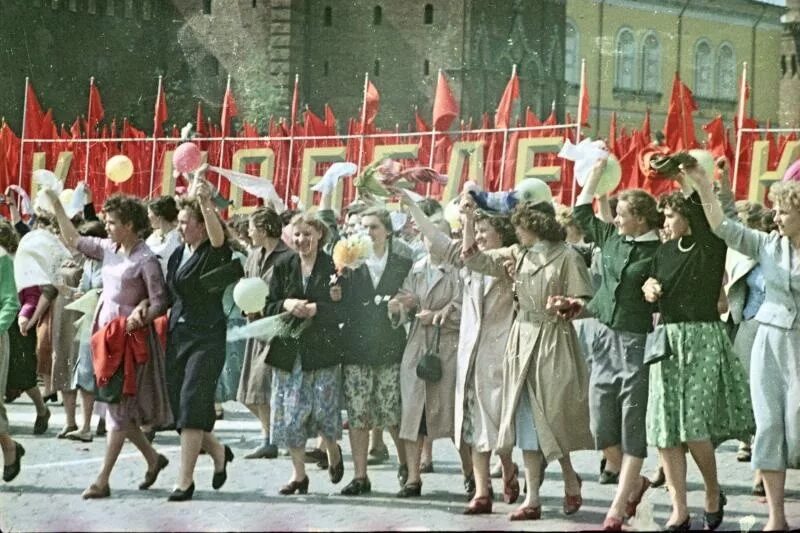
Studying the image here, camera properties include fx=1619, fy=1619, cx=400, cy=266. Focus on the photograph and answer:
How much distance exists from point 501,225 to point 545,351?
72 cm

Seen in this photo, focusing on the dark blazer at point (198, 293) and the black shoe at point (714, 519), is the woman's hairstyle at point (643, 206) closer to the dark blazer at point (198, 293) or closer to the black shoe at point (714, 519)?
the black shoe at point (714, 519)

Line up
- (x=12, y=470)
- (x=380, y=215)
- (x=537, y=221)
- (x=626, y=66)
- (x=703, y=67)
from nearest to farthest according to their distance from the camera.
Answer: (x=537, y=221)
(x=12, y=470)
(x=380, y=215)
(x=703, y=67)
(x=626, y=66)

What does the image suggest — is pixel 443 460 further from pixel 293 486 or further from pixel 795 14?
pixel 795 14

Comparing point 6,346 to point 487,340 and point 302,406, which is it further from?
point 487,340

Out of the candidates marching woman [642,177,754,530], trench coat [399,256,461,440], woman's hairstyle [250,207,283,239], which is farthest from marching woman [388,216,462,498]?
marching woman [642,177,754,530]

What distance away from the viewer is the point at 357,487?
28.8ft

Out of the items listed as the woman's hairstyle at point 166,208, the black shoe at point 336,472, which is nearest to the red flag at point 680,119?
the woman's hairstyle at point 166,208

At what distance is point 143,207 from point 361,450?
1.79 m

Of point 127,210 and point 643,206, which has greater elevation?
point 643,206

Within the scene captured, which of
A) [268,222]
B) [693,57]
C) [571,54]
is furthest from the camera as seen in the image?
[571,54]

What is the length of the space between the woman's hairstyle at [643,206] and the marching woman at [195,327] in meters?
2.15

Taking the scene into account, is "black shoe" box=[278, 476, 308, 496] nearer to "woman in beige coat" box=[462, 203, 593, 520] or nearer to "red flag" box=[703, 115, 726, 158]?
"woman in beige coat" box=[462, 203, 593, 520]

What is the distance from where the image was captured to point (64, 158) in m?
21.3

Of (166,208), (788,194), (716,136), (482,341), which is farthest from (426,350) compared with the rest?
(716,136)
